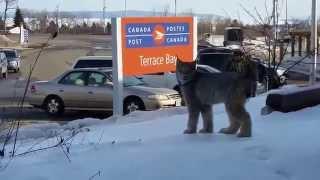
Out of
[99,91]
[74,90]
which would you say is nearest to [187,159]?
[99,91]

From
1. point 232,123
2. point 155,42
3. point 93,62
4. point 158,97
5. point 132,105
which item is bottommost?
point 132,105

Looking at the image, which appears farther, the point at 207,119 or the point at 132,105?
the point at 132,105

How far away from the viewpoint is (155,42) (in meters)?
17.0

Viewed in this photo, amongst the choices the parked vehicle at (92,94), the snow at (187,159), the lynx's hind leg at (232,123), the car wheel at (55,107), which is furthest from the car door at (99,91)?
the snow at (187,159)

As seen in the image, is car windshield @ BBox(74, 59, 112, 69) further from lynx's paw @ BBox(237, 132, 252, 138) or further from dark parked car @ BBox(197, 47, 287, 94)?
lynx's paw @ BBox(237, 132, 252, 138)

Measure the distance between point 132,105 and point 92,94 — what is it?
1374mm

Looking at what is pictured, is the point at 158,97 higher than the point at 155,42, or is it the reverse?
the point at 155,42

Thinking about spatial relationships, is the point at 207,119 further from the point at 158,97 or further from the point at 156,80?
the point at 156,80

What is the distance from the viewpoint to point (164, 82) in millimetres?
21922

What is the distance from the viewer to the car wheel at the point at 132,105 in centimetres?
1806

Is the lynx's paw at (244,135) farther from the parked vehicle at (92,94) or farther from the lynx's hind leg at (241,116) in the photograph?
the parked vehicle at (92,94)

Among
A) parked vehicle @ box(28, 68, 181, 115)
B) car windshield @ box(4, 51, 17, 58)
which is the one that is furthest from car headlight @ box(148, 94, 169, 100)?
car windshield @ box(4, 51, 17, 58)

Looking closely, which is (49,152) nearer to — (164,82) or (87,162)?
(87,162)

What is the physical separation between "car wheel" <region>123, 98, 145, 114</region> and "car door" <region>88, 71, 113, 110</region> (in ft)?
2.12
